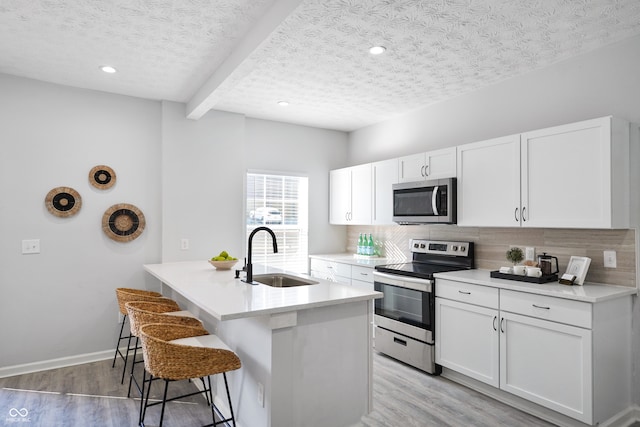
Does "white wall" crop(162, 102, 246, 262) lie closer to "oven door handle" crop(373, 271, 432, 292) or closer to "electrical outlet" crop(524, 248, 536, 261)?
"oven door handle" crop(373, 271, 432, 292)

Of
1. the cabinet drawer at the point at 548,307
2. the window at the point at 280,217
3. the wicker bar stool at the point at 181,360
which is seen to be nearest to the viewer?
the wicker bar stool at the point at 181,360

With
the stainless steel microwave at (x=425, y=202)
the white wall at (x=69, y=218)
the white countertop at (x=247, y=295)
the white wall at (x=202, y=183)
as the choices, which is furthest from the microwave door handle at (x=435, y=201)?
the white wall at (x=69, y=218)

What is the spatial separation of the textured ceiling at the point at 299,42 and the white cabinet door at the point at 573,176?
A: 0.64 metres

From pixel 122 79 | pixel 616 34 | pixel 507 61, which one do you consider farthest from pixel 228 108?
pixel 616 34

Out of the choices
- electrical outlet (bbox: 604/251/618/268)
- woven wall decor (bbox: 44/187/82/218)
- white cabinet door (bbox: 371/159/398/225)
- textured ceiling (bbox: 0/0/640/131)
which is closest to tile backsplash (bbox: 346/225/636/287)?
electrical outlet (bbox: 604/251/618/268)

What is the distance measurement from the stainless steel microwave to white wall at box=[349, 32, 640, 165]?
1.84 ft

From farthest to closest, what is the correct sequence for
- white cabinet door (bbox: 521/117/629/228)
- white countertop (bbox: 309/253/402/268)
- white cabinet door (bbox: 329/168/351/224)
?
white cabinet door (bbox: 329/168/351/224)
white countertop (bbox: 309/253/402/268)
white cabinet door (bbox: 521/117/629/228)

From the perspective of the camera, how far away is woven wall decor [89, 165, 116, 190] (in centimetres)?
365

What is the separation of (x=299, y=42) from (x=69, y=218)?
2.62 metres

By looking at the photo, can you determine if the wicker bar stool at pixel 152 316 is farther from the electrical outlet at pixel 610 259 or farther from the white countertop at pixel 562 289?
the electrical outlet at pixel 610 259

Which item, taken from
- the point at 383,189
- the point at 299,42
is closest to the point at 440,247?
the point at 383,189

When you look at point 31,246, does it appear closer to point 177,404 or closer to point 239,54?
point 177,404

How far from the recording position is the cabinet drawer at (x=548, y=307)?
7.70 ft

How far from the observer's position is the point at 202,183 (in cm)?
414
